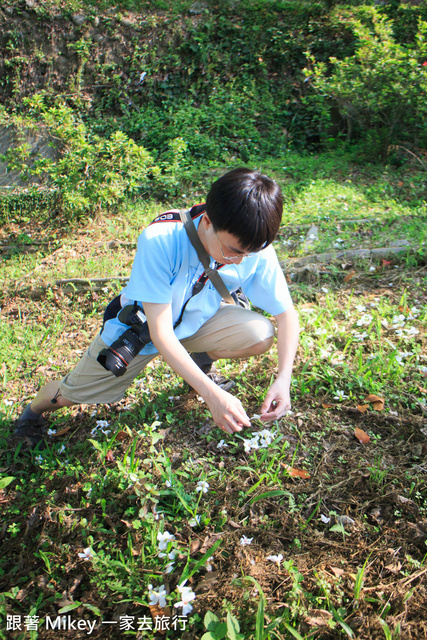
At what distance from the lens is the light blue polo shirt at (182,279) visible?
71.7 inches

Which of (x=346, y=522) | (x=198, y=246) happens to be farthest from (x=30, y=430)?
(x=346, y=522)

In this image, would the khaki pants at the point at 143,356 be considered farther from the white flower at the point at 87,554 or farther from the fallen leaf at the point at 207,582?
the fallen leaf at the point at 207,582

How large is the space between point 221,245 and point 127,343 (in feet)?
2.15

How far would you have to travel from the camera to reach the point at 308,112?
23.7ft

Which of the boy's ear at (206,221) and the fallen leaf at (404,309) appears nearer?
the boy's ear at (206,221)

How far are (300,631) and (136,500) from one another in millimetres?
845

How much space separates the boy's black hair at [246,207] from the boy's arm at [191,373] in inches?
18.1

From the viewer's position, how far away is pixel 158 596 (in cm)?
152

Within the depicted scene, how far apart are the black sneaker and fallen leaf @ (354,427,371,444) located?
1.75m

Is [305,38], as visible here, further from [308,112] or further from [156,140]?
[156,140]

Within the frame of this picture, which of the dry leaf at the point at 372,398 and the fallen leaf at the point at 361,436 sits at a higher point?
the dry leaf at the point at 372,398

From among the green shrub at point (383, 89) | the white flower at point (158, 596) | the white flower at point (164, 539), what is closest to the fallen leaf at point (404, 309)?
the white flower at point (164, 539)

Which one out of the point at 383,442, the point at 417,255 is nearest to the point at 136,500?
the point at 383,442

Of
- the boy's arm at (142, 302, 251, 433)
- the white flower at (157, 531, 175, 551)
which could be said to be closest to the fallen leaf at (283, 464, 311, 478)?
the boy's arm at (142, 302, 251, 433)
